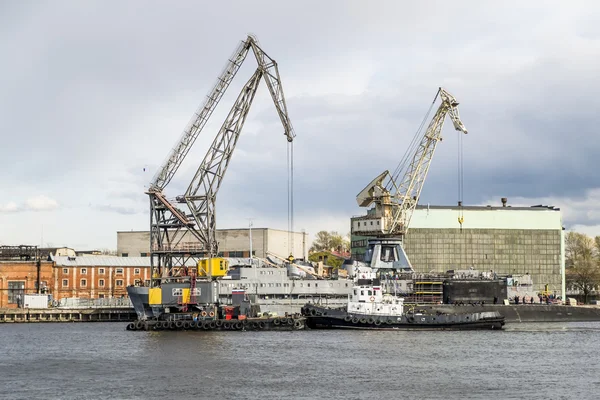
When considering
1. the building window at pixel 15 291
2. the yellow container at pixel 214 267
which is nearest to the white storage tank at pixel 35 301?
the building window at pixel 15 291

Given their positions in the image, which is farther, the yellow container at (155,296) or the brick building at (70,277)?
the brick building at (70,277)

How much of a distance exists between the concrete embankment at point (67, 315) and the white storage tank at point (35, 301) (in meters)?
2.63

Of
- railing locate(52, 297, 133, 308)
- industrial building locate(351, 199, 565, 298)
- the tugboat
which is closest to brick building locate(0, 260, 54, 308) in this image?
railing locate(52, 297, 133, 308)

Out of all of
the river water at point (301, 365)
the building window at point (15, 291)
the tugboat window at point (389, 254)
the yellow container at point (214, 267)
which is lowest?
the river water at point (301, 365)

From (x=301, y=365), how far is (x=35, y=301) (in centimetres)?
6307

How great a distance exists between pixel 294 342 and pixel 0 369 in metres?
23.4

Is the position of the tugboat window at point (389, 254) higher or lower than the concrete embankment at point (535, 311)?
higher

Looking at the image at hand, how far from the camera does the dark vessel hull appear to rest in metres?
79.1

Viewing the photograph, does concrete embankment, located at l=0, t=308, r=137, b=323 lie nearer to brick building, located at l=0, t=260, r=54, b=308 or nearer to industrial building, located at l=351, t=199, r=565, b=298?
brick building, located at l=0, t=260, r=54, b=308

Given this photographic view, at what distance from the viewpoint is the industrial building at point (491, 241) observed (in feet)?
427

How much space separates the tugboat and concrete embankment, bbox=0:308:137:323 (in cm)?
3293

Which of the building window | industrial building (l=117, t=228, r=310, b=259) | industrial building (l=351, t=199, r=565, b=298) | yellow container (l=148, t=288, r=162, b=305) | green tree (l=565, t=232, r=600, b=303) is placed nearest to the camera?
yellow container (l=148, t=288, r=162, b=305)

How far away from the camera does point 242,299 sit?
89.4 m

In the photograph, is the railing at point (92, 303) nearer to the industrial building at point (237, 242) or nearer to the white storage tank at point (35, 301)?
the white storage tank at point (35, 301)
